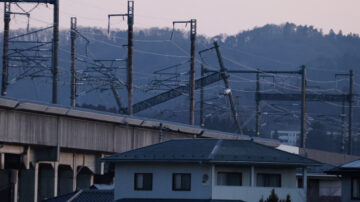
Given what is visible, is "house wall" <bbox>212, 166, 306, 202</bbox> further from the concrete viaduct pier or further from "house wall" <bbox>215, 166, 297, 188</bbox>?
the concrete viaduct pier

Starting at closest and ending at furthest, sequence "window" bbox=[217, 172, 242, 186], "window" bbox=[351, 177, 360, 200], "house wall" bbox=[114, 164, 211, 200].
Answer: "house wall" bbox=[114, 164, 211, 200] → "window" bbox=[217, 172, 242, 186] → "window" bbox=[351, 177, 360, 200]

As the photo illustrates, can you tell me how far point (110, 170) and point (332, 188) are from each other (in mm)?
15901

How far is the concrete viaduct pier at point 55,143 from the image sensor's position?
2109 inches

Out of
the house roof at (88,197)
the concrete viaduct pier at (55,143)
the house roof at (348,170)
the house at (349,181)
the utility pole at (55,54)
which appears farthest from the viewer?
the utility pole at (55,54)

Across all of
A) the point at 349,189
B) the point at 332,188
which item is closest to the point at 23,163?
the point at 349,189

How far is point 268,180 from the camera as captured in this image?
49.1 m

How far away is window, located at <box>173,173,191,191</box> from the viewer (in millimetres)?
47812

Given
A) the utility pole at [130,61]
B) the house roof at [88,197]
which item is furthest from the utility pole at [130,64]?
the house roof at [88,197]

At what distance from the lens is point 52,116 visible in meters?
56.3

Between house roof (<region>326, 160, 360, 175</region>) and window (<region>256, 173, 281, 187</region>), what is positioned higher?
house roof (<region>326, 160, 360, 175</region>)

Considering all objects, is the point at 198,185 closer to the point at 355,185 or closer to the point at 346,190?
the point at 346,190

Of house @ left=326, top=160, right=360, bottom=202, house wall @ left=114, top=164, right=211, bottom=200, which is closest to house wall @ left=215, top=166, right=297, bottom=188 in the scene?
house wall @ left=114, top=164, right=211, bottom=200

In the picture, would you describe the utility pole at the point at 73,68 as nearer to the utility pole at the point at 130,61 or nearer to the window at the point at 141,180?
the utility pole at the point at 130,61

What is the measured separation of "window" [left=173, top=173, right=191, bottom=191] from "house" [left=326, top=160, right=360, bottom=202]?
297 inches
